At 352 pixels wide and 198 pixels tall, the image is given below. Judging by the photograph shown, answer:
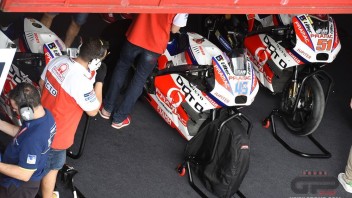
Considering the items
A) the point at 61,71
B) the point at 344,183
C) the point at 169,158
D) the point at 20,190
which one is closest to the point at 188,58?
the point at 169,158

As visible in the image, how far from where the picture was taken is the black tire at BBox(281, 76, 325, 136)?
6543 millimetres

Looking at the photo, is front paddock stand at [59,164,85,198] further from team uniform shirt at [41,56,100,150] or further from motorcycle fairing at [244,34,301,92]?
motorcycle fairing at [244,34,301,92]

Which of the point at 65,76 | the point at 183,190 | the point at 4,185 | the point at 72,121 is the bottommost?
the point at 183,190

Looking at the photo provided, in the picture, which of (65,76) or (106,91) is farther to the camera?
(106,91)

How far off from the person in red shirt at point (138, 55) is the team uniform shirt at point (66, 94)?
111 cm

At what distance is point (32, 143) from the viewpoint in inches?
171

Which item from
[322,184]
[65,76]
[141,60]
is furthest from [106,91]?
[322,184]

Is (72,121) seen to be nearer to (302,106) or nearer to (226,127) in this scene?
(226,127)

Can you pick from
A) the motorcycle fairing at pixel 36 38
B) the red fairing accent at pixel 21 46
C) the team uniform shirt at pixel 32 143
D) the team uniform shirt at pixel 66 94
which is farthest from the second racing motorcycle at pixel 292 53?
the team uniform shirt at pixel 32 143

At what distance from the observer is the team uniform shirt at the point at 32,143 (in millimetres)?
4359

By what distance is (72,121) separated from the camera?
197 inches

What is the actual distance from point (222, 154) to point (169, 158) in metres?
0.75

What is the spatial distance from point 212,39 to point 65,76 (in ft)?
10.5

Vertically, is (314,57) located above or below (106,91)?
above
